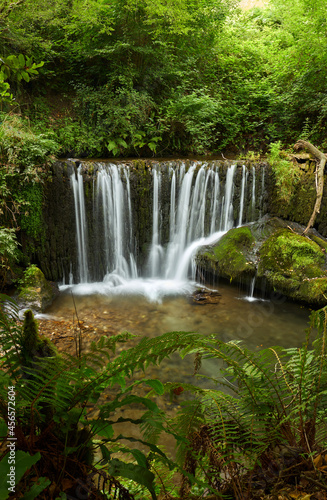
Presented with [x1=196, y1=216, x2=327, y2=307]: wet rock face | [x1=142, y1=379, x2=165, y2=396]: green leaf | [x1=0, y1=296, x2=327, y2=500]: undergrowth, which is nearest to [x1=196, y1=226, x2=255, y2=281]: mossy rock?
[x1=196, y1=216, x2=327, y2=307]: wet rock face

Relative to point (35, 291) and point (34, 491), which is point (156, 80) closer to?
point (35, 291)

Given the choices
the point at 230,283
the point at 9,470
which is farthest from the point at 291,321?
the point at 9,470

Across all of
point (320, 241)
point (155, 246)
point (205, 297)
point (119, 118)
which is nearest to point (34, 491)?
point (205, 297)

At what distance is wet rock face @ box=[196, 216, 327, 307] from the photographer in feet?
22.3

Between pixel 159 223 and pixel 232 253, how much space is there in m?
2.30

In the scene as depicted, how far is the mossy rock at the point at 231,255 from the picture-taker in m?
7.53

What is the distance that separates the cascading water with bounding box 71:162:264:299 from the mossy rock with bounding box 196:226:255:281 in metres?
0.49

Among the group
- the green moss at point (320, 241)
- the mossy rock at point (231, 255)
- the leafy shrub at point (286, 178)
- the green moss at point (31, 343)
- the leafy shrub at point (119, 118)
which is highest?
the leafy shrub at point (119, 118)

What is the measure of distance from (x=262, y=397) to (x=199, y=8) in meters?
13.8

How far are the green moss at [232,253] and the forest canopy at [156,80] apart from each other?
4281 millimetres

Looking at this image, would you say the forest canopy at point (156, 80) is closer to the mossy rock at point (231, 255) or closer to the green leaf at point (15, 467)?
the mossy rock at point (231, 255)

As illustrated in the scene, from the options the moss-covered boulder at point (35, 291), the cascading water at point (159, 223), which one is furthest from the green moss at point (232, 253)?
the moss-covered boulder at point (35, 291)

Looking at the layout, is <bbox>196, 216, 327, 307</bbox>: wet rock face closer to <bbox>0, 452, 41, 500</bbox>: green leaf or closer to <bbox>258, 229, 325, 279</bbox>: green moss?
<bbox>258, 229, 325, 279</bbox>: green moss

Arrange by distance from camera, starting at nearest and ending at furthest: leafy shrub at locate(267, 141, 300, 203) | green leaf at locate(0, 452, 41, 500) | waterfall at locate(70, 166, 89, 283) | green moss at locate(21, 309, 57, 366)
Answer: green leaf at locate(0, 452, 41, 500)
green moss at locate(21, 309, 57, 366)
waterfall at locate(70, 166, 89, 283)
leafy shrub at locate(267, 141, 300, 203)
